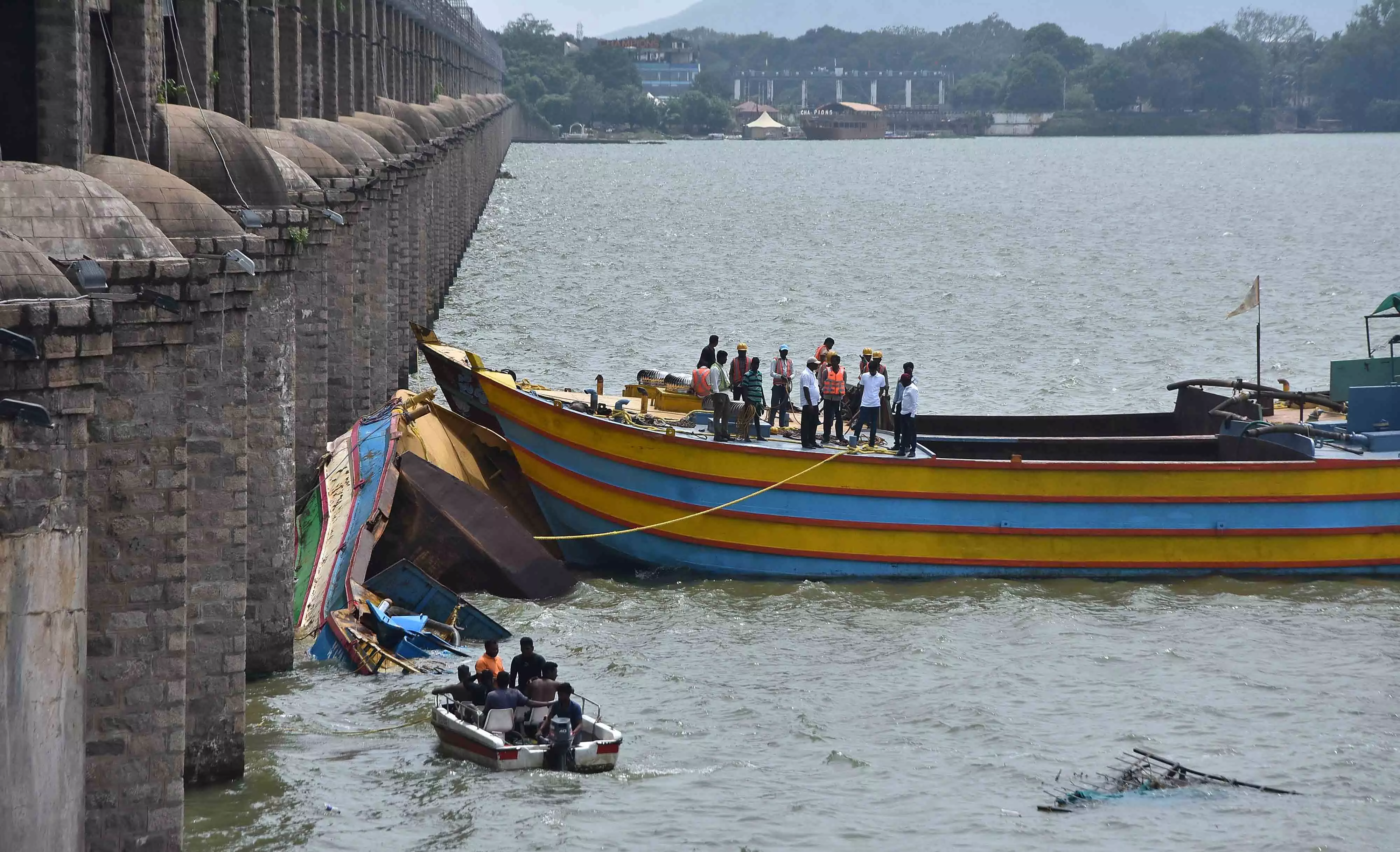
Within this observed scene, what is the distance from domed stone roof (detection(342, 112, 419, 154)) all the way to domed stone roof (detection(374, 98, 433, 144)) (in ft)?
19.9

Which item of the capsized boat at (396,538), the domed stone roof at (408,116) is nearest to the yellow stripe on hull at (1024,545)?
the capsized boat at (396,538)

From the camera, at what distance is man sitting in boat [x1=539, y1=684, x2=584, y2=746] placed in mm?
18484

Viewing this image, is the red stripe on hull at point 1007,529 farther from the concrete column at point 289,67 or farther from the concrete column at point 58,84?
the concrete column at point 289,67

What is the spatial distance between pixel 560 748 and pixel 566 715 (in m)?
0.46

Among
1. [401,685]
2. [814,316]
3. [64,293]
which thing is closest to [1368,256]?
[814,316]

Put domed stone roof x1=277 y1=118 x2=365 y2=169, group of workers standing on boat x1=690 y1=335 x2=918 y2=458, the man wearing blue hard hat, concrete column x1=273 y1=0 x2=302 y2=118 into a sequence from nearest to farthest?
1. group of workers standing on boat x1=690 y1=335 x2=918 y2=458
2. the man wearing blue hard hat
3. domed stone roof x1=277 y1=118 x2=365 y2=169
4. concrete column x1=273 y1=0 x2=302 y2=118

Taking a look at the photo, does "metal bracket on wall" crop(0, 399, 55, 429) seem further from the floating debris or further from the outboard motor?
the floating debris

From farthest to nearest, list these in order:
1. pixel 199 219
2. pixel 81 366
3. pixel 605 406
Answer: pixel 605 406 → pixel 199 219 → pixel 81 366

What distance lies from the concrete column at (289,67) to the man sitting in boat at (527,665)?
19.7 metres

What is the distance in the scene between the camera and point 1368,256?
301ft

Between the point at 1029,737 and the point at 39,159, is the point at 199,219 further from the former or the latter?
the point at 1029,737

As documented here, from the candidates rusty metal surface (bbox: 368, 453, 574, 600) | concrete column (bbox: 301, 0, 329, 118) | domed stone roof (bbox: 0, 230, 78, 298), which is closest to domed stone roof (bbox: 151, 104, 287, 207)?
rusty metal surface (bbox: 368, 453, 574, 600)

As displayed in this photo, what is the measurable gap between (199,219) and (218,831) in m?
5.66

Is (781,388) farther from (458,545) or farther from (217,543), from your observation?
(217,543)
